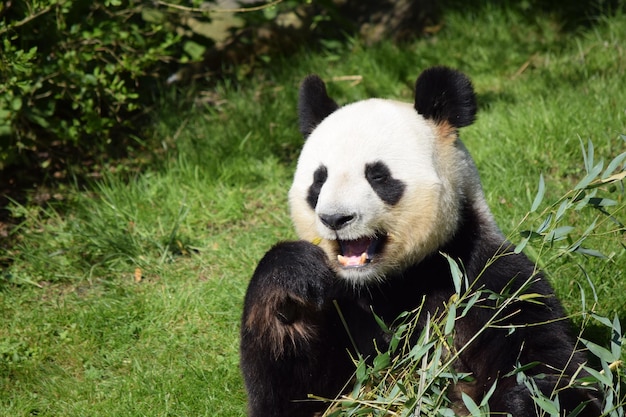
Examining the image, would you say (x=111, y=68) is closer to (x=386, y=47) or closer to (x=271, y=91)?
(x=271, y=91)

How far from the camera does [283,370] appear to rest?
12.0ft

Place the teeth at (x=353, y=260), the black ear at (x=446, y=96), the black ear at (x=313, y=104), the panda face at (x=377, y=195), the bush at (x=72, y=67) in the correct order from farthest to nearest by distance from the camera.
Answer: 1. the bush at (x=72, y=67)
2. the black ear at (x=313, y=104)
3. the black ear at (x=446, y=96)
4. the teeth at (x=353, y=260)
5. the panda face at (x=377, y=195)

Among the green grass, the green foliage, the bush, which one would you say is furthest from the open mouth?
the bush

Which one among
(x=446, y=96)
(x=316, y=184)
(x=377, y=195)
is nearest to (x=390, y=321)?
(x=377, y=195)

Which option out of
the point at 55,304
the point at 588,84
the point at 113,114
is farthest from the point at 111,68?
the point at 588,84

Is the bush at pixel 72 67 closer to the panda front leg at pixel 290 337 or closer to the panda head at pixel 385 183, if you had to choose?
the panda head at pixel 385 183

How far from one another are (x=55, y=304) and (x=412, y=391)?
301 centimetres

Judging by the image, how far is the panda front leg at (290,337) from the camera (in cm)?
352

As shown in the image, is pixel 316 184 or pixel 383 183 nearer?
pixel 383 183

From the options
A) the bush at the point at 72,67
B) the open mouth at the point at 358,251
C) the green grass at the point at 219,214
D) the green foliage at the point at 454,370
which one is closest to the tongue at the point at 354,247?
the open mouth at the point at 358,251

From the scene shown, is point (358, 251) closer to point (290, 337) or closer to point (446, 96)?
point (290, 337)

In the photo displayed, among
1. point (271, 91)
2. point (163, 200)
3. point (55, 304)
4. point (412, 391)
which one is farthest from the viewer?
point (271, 91)

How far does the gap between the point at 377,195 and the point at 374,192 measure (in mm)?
19

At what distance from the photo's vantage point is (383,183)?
371 centimetres
